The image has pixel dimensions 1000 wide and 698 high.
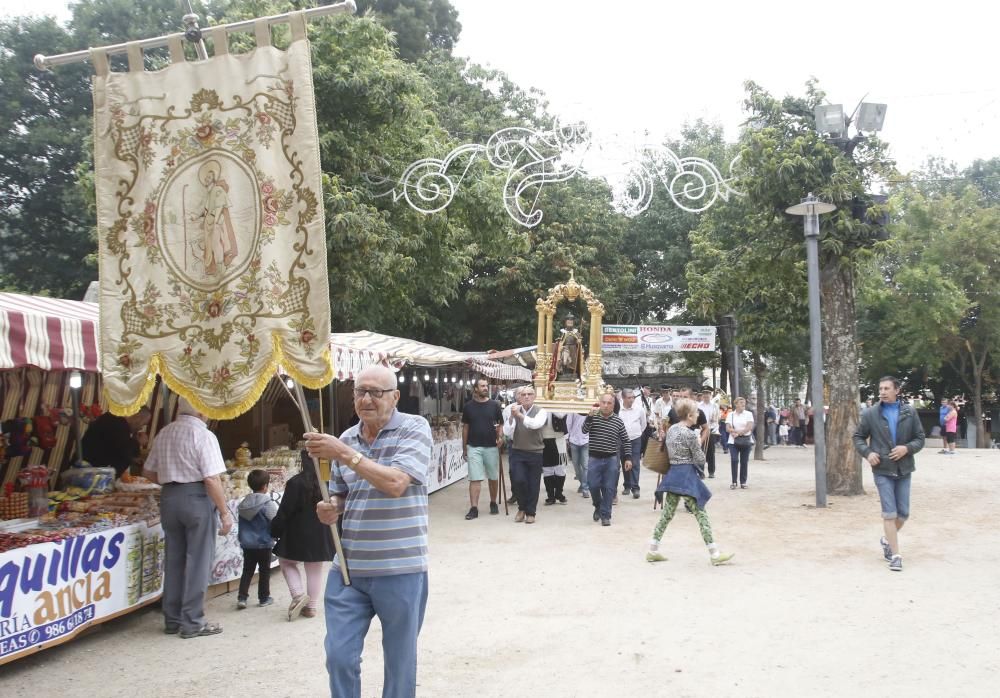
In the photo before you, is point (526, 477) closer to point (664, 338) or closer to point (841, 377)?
point (841, 377)

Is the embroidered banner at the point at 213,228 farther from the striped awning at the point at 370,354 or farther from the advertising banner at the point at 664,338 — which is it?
the advertising banner at the point at 664,338

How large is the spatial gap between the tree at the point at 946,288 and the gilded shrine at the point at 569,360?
13356mm

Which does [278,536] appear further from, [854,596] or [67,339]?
[854,596]

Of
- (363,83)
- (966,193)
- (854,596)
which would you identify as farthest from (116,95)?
(966,193)

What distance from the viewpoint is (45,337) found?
584 cm

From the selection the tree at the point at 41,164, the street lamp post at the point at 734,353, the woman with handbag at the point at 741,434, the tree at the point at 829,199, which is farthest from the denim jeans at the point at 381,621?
the tree at the point at 41,164

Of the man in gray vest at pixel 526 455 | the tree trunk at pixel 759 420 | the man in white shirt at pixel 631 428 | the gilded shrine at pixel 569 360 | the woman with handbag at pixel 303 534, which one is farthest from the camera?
the tree trunk at pixel 759 420

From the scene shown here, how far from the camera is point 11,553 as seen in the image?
18.0ft

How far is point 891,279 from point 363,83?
2384 centimetres

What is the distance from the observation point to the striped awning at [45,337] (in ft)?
18.2

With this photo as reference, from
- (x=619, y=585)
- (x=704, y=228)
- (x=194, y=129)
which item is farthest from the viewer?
(x=704, y=228)

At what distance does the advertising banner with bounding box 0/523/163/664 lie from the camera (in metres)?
5.47

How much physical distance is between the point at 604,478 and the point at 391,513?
26.1 feet

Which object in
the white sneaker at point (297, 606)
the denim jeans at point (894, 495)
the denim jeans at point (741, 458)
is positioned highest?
the denim jeans at point (894, 495)
